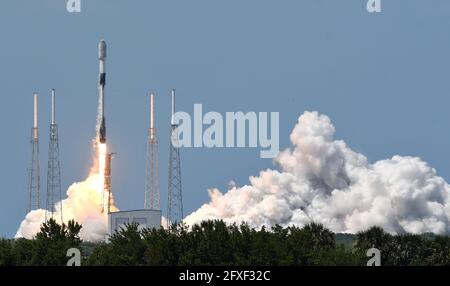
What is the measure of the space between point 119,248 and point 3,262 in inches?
439

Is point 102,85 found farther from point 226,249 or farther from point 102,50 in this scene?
point 226,249

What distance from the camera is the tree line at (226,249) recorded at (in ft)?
354

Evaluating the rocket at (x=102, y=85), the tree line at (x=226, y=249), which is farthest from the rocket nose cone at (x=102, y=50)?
the tree line at (x=226, y=249)

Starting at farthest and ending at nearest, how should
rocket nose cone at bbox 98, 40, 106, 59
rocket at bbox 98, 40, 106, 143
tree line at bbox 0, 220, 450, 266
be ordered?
rocket at bbox 98, 40, 106, 143, rocket nose cone at bbox 98, 40, 106, 59, tree line at bbox 0, 220, 450, 266

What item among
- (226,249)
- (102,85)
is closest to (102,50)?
(102,85)

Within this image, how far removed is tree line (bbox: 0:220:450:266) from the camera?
107938 millimetres

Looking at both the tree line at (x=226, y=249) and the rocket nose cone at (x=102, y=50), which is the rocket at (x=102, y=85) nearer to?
the rocket nose cone at (x=102, y=50)

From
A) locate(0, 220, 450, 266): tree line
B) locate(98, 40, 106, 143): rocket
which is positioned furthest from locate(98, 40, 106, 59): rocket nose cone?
locate(0, 220, 450, 266): tree line

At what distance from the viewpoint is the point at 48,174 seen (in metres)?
151

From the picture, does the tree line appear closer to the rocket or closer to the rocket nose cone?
the rocket

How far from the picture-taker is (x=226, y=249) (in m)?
110

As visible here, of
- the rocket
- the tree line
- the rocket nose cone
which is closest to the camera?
the tree line
